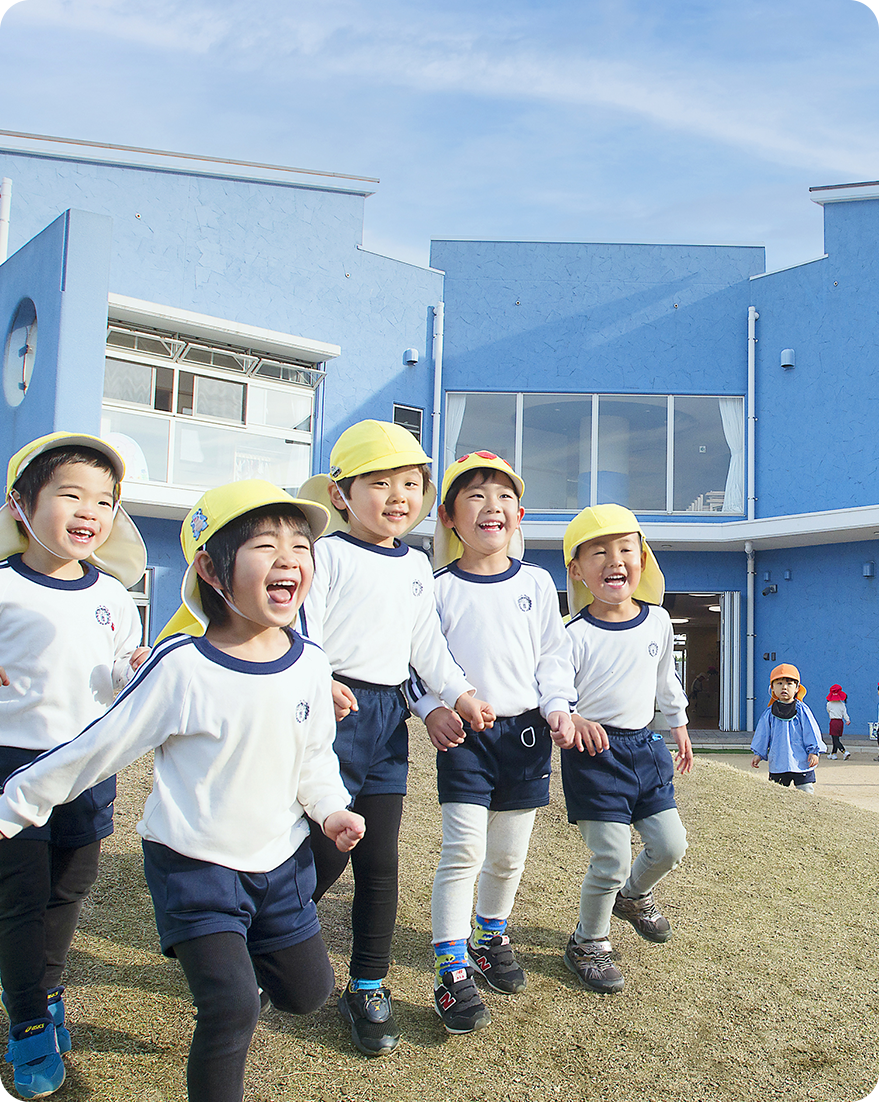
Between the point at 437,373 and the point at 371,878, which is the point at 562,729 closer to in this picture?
the point at 371,878

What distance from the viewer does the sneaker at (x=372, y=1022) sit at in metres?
2.76

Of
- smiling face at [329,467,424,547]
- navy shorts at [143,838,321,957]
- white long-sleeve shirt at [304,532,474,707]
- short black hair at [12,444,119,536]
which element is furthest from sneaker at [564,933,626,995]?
short black hair at [12,444,119,536]

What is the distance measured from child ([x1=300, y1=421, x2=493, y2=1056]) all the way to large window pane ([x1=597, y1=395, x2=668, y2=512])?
14.8 metres

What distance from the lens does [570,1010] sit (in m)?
3.13

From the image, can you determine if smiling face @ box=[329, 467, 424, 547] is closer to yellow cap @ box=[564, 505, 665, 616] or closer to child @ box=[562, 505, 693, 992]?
yellow cap @ box=[564, 505, 665, 616]

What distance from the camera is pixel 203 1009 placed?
2.07 meters

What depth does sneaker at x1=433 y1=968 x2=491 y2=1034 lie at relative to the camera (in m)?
2.87

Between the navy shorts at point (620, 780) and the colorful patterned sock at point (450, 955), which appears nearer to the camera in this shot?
the colorful patterned sock at point (450, 955)

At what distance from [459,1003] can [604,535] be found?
69.5 inches

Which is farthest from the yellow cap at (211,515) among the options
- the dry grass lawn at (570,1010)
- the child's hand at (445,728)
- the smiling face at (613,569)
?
the smiling face at (613,569)

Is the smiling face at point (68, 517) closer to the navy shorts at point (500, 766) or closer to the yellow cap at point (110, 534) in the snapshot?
the yellow cap at point (110, 534)

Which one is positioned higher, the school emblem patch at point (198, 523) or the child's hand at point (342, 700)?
the school emblem patch at point (198, 523)

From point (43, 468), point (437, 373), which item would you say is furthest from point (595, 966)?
point (437, 373)

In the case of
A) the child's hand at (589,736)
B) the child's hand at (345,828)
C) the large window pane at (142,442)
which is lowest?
the child's hand at (345,828)
